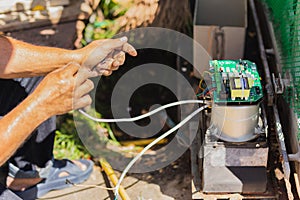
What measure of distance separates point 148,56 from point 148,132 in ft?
2.32

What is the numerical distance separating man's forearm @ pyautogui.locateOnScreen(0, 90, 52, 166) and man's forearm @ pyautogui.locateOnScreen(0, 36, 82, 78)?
46cm

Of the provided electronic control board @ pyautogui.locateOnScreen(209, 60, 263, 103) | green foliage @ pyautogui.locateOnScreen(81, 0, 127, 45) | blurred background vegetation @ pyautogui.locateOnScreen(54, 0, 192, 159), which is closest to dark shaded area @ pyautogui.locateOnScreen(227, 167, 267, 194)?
electronic control board @ pyautogui.locateOnScreen(209, 60, 263, 103)

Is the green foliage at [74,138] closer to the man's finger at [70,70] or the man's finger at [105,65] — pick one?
the man's finger at [105,65]

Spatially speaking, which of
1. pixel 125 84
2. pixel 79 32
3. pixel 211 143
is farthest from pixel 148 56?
pixel 211 143

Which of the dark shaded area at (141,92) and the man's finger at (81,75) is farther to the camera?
the dark shaded area at (141,92)

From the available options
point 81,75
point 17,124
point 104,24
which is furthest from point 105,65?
point 104,24

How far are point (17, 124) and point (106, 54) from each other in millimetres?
582

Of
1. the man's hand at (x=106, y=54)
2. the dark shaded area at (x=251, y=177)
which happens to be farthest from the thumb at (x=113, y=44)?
the dark shaded area at (x=251, y=177)

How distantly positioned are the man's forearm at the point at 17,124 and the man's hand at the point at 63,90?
3 centimetres

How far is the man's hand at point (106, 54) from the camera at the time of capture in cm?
246

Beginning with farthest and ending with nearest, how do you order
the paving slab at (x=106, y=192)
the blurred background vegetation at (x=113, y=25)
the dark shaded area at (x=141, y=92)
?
the dark shaded area at (x=141, y=92) < the blurred background vegetation at (x=113, y=25) < the paving slab at (x=106, y=192)

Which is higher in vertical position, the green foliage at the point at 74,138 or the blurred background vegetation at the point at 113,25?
the blurred background vegetation at the point at 113,25

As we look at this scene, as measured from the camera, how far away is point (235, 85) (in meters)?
2.23

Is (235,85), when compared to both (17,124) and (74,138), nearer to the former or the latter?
(17,124)
